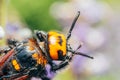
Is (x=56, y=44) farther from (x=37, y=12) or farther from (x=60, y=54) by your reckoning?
(x=37, y=12)

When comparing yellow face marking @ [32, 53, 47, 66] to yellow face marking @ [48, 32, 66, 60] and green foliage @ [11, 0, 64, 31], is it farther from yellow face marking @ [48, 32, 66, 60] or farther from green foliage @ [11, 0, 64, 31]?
green foliage @ [11, 0, 64, 31]

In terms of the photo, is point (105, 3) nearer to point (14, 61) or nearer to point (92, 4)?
point (92, 4)

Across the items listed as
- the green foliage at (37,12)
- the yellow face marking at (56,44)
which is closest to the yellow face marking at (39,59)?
the yellow face marking at (56,44)

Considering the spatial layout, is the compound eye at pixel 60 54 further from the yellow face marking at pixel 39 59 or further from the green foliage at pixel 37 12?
the green foliage at pixel 37 12

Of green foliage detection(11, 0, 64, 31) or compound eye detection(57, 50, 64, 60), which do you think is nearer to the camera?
compound eye detection(57, 50, 64, 60)

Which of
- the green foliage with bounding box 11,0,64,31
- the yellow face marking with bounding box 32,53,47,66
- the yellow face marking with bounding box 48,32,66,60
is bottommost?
the green foliage with bounding box 11,0,64,31

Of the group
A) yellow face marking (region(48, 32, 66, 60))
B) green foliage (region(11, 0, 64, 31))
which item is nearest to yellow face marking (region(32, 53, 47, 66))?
yellow face marking (region(48, 32, 66, 60))

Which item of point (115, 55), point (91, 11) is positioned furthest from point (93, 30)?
point (115, 55)
